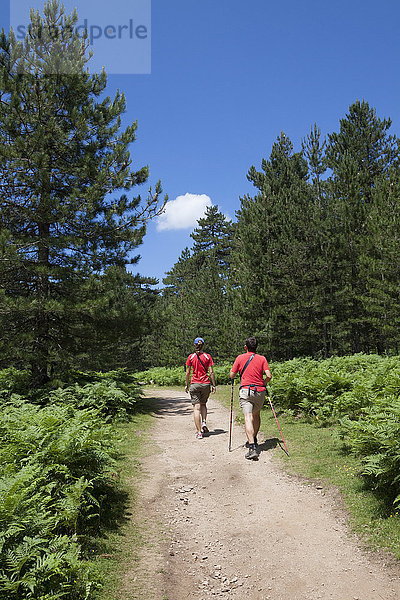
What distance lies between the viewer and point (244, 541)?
→ 4.88 meters

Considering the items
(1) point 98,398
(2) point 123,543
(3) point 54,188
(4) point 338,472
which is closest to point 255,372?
(4) point 338,472

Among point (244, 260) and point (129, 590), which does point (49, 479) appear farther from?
point (244, 260)

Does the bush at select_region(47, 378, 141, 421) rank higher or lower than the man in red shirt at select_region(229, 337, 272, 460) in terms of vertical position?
lower

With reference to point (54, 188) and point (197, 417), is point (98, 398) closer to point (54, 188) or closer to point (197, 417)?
point (197, 417)

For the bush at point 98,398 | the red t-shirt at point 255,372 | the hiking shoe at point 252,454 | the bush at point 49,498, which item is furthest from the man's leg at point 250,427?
the bush at point 98,398

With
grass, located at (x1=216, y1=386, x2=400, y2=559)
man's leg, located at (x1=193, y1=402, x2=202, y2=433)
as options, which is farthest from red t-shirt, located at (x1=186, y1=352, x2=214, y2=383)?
grass, located at (x1=216, y1=386, x2=400, y2=559)

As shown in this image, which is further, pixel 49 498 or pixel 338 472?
pixel 338 472

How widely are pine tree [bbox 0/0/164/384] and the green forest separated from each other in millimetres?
50

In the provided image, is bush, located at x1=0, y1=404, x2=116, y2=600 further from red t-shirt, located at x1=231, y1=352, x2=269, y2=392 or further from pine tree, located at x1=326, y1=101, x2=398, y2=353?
pine tree, located at x1=326, y1=101, x2=398, y2=353

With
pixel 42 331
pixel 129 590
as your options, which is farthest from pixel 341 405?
pixel 42 331

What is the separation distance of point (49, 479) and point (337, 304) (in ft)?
75.4

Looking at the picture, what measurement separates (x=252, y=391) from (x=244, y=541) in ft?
10.8

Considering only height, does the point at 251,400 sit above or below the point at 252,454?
above

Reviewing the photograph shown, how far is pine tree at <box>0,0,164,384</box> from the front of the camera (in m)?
12.2
